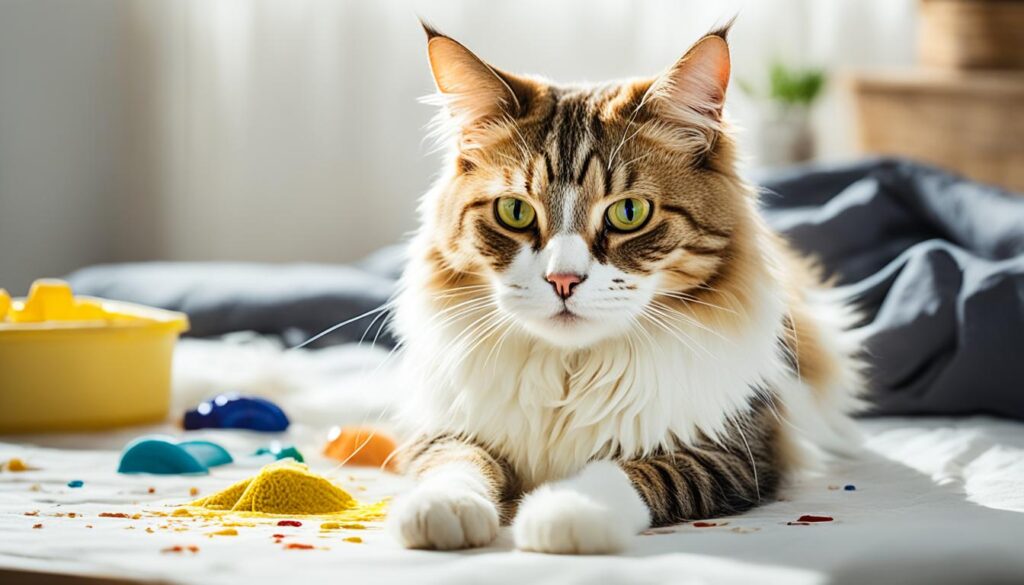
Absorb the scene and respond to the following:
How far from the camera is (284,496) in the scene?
144cm

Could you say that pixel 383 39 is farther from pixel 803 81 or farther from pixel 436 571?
pixel 436 571

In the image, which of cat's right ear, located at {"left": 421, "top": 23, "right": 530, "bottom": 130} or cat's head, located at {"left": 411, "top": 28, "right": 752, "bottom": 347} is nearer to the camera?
cat's head, located at {"left": 411, "top": 28, "right": 752, "bottom": 347}

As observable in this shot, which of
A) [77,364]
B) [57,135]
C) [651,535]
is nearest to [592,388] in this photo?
[651,535]

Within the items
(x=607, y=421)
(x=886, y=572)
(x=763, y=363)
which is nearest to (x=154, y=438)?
(x=607, y=421)

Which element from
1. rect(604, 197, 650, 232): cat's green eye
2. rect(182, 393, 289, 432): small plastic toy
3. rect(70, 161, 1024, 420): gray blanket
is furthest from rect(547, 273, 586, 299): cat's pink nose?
rect(182, 393, 289, 432): small plastic toy

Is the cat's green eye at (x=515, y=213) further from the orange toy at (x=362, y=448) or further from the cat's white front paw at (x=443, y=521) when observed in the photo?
the orange toy at (x=362, y=448)

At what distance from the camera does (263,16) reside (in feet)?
15.5

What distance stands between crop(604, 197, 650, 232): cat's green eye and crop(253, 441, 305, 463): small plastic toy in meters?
0.71

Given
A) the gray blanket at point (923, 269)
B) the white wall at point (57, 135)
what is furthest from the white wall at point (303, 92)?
the gray blanket at point (923, 269)

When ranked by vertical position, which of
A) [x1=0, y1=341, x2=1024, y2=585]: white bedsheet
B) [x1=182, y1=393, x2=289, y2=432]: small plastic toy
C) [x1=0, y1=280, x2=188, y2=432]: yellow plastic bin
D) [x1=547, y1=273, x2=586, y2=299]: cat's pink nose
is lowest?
[x1=0, y1=341, x2=1024, y2=585]: white bedsheet

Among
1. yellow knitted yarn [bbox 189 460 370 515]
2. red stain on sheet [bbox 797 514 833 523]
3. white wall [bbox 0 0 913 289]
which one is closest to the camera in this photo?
red stain on sheet [bbox 797 514 833 523]

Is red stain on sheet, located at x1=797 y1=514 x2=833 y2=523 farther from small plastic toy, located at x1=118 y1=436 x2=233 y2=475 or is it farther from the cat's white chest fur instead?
small plastic toy, located at x1=118 y1=436 x2=233 y2=475

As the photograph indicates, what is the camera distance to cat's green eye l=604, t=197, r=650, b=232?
55.8 inches

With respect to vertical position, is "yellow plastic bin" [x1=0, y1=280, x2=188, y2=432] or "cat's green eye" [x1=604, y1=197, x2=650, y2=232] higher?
"cat's green eye" [x1=604, y1=197, x2=650, y2=232]
